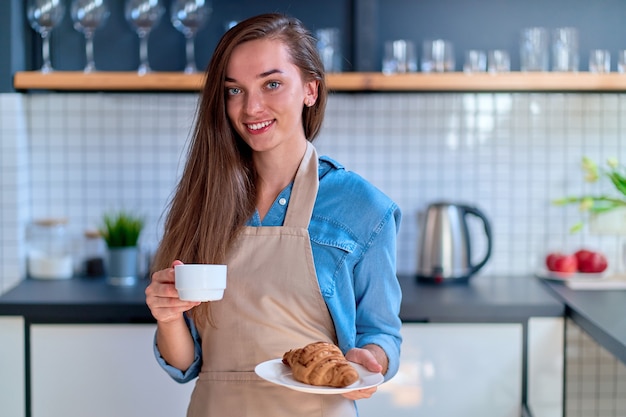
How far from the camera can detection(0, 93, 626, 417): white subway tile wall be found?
3.28 m

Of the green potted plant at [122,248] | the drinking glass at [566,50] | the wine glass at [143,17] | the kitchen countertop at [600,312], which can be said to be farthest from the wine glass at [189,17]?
the kitchen countertop at [600,312]

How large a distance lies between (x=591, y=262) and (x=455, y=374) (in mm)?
669

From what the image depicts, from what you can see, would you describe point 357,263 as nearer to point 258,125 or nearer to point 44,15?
point 258,125

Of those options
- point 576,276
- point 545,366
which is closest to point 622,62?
point 576,276

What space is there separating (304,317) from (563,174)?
179 centimetres

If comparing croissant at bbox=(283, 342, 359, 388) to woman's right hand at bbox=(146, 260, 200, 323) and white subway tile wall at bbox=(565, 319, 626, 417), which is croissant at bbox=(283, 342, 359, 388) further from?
white subway tile wall at bbox=(565, 319, 626, 417)

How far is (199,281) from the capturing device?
1476 mm

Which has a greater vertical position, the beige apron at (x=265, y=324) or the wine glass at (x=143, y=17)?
the wine glass at (x=143, y=17)

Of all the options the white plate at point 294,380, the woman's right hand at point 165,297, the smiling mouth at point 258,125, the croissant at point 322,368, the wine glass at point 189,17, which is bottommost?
the white plate at point 294,380

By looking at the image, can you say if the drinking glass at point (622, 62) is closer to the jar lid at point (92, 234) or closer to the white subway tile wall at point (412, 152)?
the white subway tile wall at point (412, 152)

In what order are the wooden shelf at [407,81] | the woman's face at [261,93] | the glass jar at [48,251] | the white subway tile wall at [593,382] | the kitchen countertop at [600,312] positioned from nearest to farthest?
the woman's face at [261,93]
the kitchen countertop at [600,312]
the white subway tile wall at [593,382]
the wooden shelf at [407,81]
the glass jar at [48,251]

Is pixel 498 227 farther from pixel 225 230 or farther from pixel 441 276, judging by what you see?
pixel 225 230

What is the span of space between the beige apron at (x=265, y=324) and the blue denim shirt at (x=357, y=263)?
3 cm

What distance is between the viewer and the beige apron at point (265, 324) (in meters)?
1.76
